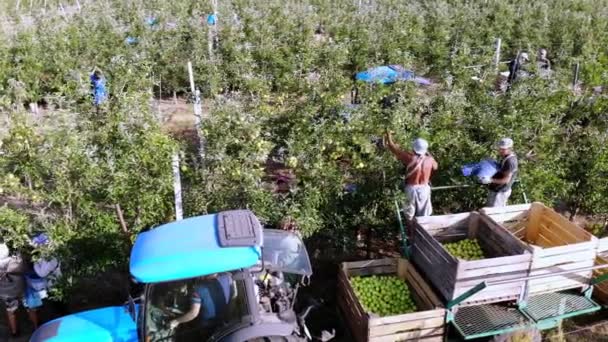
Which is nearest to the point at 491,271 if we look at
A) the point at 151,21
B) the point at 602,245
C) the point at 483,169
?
the point at 602,245

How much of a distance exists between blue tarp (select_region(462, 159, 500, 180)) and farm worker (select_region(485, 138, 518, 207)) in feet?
0.26

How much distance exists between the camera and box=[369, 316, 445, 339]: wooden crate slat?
5727mm

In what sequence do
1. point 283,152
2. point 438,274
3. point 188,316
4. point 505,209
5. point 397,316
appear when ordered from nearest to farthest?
1. point 188,316
2. point 397,316
3. point 438,274
4. point 505,209
5. point 283,152

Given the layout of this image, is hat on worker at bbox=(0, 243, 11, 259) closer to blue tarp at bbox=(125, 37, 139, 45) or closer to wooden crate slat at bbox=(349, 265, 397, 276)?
wooden crate slat at bbox=(349, 265, 397, 276)

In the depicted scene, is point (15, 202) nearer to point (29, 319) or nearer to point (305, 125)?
point (29, 319)

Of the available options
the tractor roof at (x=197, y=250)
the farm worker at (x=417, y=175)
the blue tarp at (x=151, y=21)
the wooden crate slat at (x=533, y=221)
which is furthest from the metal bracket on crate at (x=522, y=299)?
the blue tarp at (x=151, y=21)

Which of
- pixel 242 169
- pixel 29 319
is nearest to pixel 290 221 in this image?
pixel 242 169

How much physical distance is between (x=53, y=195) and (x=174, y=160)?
150cm

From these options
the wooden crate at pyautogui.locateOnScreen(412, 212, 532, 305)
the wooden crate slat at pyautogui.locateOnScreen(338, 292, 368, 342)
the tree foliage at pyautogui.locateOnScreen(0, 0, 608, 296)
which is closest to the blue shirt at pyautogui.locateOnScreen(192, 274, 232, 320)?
the wooden crate slat at pyautogui.locateOnScreen(338, 292, 368, 342)

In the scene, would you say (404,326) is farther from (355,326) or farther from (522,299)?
(522,299)

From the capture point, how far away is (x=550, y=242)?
6.86 metres

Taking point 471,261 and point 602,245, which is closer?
point 471,261

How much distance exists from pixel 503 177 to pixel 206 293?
15.1 feet

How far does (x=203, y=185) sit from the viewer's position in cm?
732
